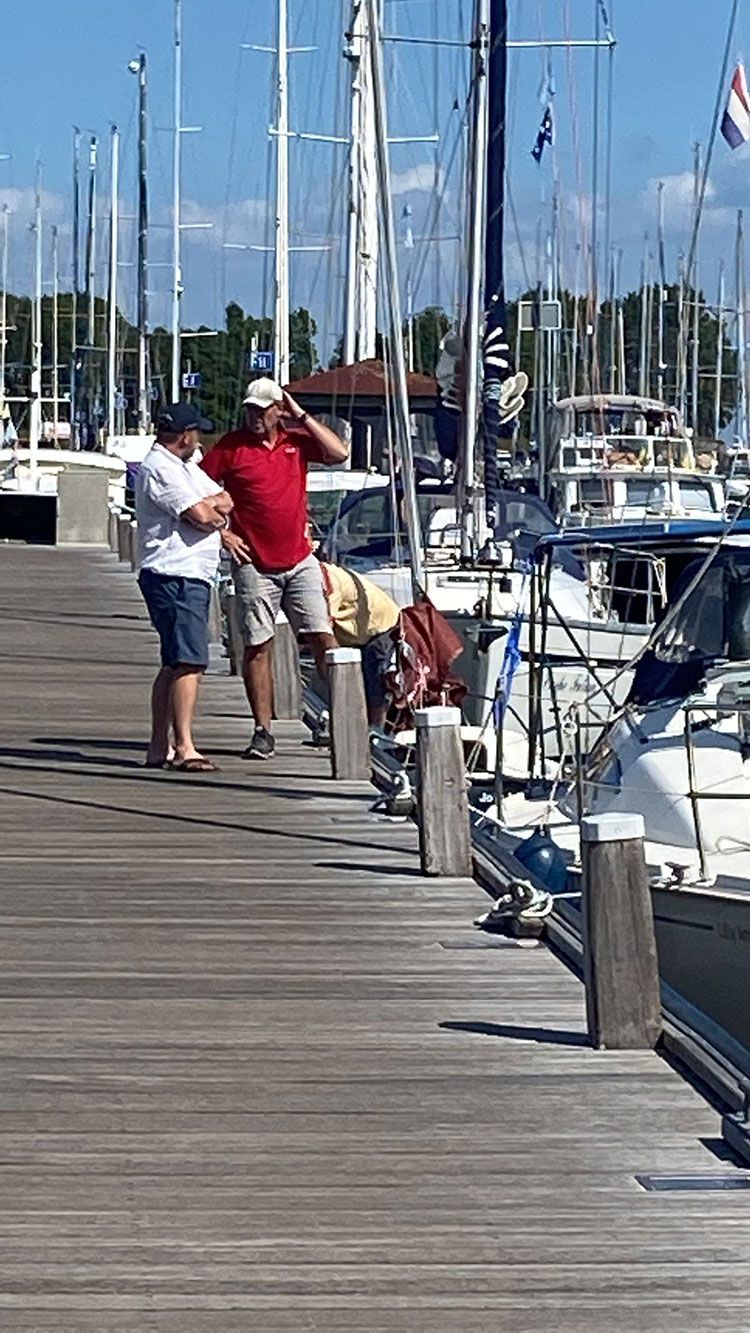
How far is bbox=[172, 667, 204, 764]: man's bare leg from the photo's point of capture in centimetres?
1162

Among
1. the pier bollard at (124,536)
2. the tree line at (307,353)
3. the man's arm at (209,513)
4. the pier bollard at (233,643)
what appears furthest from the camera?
the tree line at (307,353)

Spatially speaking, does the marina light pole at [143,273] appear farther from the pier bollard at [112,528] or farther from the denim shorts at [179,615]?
the denim shorts at [179,615]

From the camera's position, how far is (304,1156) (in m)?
5.74

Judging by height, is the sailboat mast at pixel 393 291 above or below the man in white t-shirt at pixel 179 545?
above

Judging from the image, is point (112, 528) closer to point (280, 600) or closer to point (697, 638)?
point (280, 600)

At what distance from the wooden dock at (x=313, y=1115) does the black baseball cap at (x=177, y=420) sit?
211 cm

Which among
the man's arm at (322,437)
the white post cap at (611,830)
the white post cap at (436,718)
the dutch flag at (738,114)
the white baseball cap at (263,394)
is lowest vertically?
the white post cap at (611,830)

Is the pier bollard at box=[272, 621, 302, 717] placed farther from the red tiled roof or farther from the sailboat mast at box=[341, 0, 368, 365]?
the red tiled roof

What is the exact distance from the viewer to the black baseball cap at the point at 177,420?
1173cm

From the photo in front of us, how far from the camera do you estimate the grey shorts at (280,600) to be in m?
12.1

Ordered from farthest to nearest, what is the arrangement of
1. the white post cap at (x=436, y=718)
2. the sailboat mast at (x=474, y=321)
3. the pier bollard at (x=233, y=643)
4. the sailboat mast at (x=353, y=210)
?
the sailboat mast at (x=353, y=210), the sailboat mast at (x=474, y=321), the pier bollard at (x=233, y=643), the white post cap at (x=436, y=718)

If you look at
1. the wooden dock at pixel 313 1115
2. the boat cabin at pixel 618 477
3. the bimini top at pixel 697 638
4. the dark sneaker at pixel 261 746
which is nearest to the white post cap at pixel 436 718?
the wooden dock at pixel 313 1115

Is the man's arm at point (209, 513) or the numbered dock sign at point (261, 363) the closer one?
the man's arm at point (209, 513)

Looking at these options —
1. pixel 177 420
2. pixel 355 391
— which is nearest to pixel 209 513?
pixel 177 420
